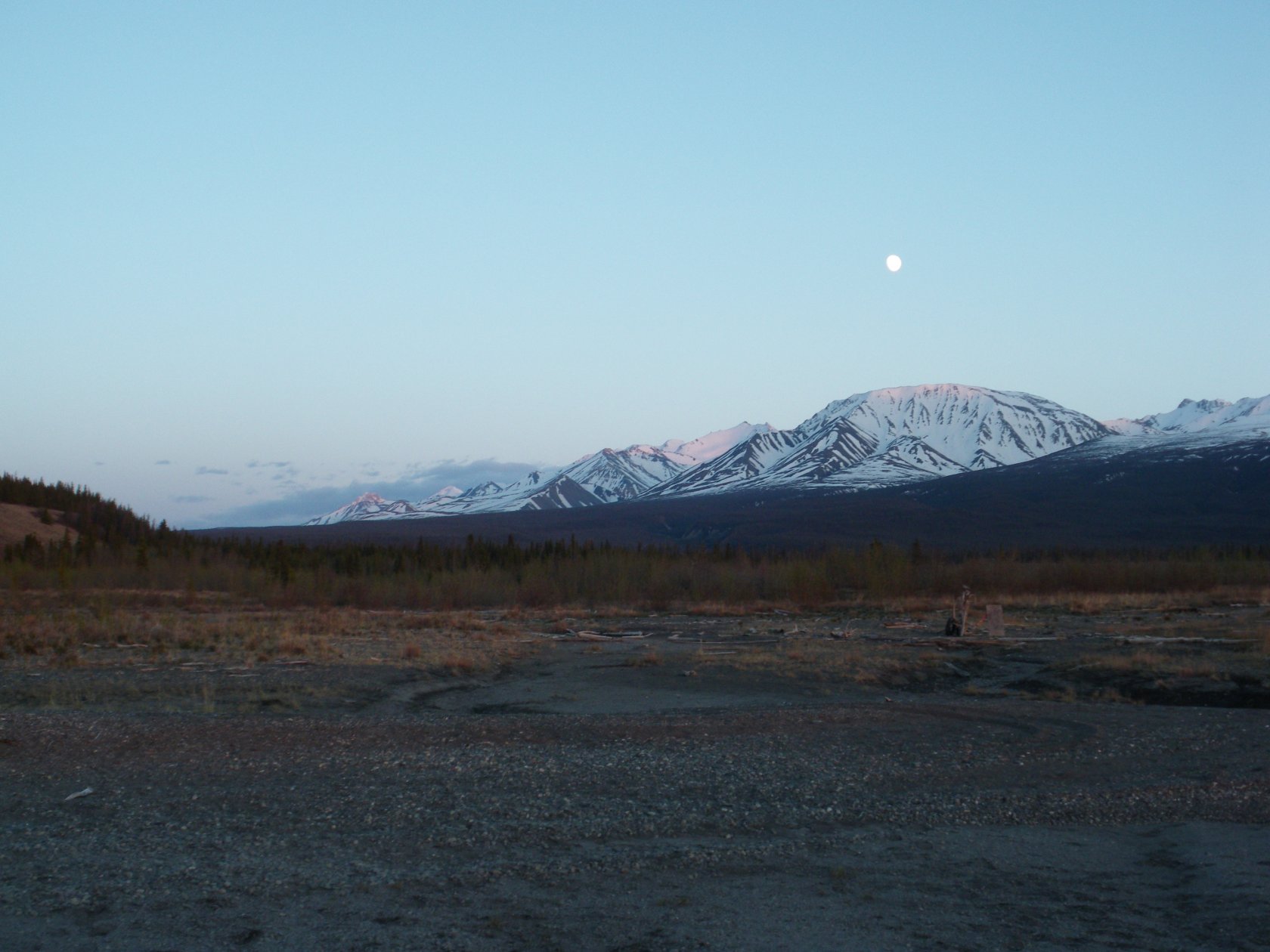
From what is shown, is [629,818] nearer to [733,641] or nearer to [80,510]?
[733,641]

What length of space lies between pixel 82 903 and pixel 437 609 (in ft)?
176

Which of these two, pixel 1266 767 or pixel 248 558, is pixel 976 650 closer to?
pixel 1266 767

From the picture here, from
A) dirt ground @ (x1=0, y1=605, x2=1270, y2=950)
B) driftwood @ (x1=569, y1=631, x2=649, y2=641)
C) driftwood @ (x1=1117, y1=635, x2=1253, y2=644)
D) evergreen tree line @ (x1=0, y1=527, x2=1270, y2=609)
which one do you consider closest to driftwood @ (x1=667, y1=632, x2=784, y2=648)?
driftwood @ (x1=569, y1=631, x2=649, y2=641)

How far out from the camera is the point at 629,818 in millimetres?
9570

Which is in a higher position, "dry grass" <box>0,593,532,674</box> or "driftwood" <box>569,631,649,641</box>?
"dry grass" <box>0,593,532,674</box>

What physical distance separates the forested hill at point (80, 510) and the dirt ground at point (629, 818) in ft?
251

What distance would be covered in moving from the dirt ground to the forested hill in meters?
76.4

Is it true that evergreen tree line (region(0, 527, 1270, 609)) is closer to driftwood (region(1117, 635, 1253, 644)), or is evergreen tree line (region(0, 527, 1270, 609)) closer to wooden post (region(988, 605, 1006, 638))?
wooden post (region(988, 605, 1006, 638))

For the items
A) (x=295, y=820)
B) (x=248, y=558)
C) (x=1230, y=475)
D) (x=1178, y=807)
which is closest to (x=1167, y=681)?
(x=1178, y=807)

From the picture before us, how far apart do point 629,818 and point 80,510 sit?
317 ft

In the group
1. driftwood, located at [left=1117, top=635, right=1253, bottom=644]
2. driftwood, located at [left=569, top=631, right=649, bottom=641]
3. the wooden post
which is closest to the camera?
driftwood, located at [left=1117, top=635, right=1253, bottom=644]

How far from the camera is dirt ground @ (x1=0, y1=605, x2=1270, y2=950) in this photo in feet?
21.6

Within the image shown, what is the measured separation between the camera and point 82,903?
22.2 feet

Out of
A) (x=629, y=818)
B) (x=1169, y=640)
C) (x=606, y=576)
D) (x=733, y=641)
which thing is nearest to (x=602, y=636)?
(x=733, y=641)
